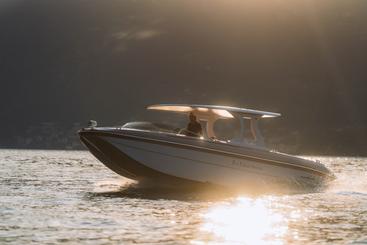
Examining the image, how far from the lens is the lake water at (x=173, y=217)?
17.7 metres

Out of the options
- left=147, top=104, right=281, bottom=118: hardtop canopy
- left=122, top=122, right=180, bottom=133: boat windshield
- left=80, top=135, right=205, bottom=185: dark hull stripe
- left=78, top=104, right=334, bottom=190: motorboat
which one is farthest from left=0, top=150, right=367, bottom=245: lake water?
left=147, top=104, right=281, bottom=118: hardtop canopy

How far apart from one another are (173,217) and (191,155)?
763cm

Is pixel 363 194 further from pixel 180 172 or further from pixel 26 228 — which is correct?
pixel 26 228

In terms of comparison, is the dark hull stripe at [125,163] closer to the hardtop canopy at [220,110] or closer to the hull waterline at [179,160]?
→ the hull waterline at [179,160]

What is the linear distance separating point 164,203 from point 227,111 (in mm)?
7073

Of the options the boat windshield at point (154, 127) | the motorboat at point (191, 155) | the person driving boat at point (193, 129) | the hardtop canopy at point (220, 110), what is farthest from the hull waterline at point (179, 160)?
the hardtop canopy at point (220, 110)

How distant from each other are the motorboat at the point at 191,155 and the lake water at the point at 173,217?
94 cm

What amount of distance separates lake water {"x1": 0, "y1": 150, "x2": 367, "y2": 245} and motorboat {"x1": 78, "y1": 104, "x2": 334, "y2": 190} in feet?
3.09

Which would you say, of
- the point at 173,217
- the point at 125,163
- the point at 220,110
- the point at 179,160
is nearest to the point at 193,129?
the point at 179,160

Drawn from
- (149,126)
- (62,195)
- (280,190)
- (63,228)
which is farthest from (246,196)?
(63,228)

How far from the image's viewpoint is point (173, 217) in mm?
21422

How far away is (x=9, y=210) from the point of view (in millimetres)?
22328

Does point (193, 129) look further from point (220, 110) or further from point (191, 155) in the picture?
point (220, 110)

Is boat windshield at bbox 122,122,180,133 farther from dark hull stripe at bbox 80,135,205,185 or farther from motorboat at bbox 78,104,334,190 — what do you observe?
dark hull stripe at bbox 80,135,205,185
